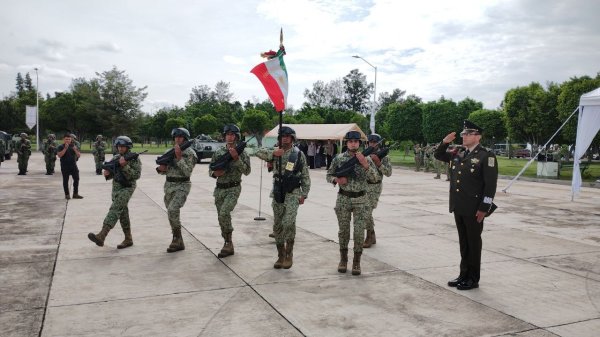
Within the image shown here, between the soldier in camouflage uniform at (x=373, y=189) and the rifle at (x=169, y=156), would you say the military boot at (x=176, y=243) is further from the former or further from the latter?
the soldier in camouflage uniform at (x=373, y=189)

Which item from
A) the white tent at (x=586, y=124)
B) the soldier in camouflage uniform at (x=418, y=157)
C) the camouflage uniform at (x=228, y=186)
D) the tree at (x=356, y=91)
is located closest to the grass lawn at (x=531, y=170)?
the soldier in camouflage uniform at (x=418, y=157)

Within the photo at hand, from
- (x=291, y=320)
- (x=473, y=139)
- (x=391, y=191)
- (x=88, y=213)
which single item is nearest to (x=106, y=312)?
(x=291, y=320)

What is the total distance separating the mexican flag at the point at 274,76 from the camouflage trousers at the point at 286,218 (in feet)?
4.54

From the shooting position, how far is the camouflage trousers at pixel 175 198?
670 centimetres

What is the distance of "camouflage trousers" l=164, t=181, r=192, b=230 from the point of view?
264 inches

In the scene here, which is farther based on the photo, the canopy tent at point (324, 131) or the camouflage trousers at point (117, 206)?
the canopy tent at point (324, 131)

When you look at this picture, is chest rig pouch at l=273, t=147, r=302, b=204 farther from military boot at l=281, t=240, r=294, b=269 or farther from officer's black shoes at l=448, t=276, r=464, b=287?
officer's black shoes at l=448, t=276, r=464, b=287

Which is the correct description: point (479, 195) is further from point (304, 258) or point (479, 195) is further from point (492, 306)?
point (304, 258)

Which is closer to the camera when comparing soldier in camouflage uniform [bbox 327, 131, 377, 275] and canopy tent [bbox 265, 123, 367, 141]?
soldier in camouflage uniform [bbox 327, 131, 377, 275]

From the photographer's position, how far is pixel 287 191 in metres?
6.00

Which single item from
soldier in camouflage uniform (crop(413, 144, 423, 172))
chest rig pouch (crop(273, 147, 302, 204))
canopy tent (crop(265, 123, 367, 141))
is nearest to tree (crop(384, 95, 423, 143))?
canopy tent (crop(265, 123, 367, 141))

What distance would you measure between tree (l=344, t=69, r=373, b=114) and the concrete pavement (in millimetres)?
102097

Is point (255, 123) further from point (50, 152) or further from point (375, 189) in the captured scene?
point (375, 189)

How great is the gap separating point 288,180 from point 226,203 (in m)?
1.06
